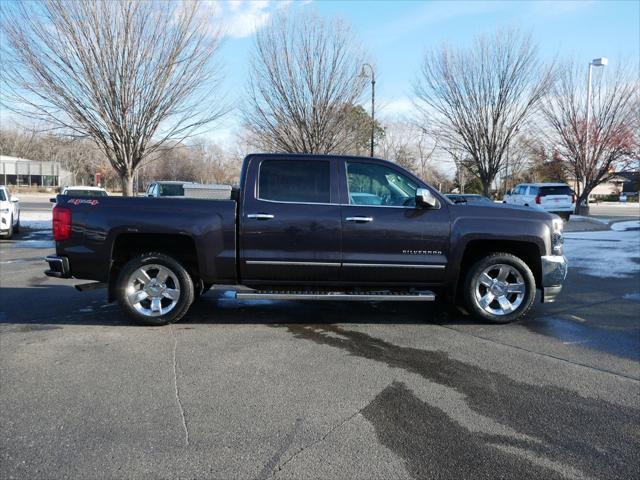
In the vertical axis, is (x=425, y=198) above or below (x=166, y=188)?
below

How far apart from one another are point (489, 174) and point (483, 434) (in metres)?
21.0

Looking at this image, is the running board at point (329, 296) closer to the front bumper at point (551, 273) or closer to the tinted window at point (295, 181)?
the tinted window at point (295, 181)

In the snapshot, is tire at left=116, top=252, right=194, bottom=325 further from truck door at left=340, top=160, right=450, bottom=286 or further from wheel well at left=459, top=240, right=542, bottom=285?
wheel well at left=459, top=240, right=542, bottom=285

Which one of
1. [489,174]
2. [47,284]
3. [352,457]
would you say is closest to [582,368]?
[352,457]

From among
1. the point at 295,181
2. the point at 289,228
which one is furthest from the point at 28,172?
the point at 289,228

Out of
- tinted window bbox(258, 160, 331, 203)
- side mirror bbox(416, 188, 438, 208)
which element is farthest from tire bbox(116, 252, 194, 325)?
side mirror bbox(416, 188, 438, 208)

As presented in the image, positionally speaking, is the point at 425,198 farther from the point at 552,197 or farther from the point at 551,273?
the point at 552,197

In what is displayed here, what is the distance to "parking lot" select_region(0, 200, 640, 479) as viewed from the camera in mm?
2939

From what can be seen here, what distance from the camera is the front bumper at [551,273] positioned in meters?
5.83

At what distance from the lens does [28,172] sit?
205ft

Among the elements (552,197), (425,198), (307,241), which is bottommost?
(307,241)

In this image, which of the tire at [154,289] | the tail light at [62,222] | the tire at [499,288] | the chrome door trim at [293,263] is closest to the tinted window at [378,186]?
the chrome door trim at [293,263]

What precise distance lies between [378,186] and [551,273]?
87.8 inches

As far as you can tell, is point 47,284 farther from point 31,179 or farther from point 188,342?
point 31,179
